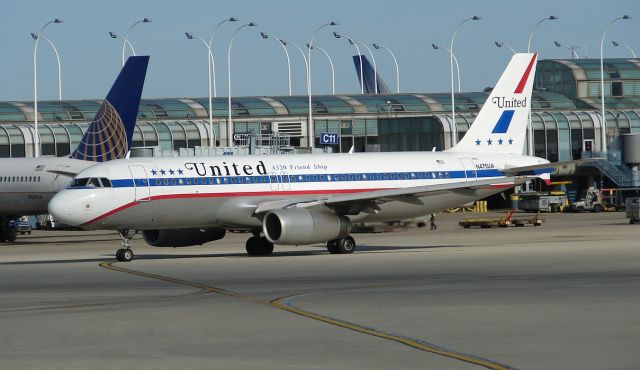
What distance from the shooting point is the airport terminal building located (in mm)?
104625

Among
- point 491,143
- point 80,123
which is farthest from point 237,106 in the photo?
point 491,143

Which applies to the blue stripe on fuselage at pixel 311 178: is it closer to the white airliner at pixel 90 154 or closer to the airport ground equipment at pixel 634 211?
the airport ground equipment at pixel 634 211

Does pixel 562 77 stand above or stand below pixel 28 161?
above

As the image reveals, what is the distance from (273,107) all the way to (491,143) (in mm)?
63791

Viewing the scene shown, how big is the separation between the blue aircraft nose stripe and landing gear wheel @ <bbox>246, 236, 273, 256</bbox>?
11.6m

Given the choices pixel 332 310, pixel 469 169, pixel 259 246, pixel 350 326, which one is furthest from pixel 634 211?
pixel 350 326

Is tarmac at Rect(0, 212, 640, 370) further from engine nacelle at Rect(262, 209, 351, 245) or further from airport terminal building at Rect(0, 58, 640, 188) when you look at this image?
airport terminal building at Rect(0, 58, 640, 188)

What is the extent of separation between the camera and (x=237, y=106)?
115 meters

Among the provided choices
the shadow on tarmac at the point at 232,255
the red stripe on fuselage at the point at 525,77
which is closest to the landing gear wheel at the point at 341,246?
the shadow on tarmac at the point at 232,255

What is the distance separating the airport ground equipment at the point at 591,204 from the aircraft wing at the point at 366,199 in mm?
46819

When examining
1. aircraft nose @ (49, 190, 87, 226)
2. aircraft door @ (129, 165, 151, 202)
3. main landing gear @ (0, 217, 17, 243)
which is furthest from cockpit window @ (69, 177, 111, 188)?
main landing gear @ (0, 217, 17, 243)

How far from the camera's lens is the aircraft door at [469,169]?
5138cm

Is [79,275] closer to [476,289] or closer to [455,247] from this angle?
[476,289]

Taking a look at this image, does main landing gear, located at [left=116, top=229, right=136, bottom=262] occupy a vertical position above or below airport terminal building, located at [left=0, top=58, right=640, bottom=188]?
below
